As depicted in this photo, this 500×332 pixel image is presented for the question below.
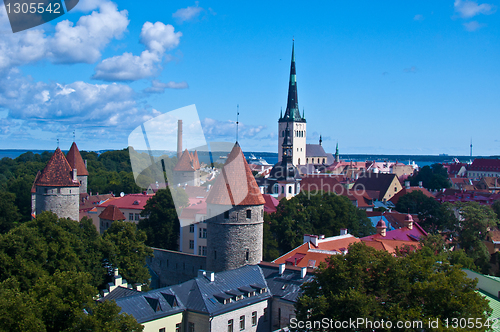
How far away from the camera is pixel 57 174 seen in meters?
37.0

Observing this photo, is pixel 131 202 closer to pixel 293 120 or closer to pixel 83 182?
pixel 83 182

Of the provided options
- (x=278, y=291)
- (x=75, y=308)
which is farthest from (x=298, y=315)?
(x=75, y=308)

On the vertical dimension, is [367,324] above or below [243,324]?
above

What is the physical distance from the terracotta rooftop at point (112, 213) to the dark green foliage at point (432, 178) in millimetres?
64477

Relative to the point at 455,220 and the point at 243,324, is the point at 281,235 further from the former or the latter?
the point at 455,220

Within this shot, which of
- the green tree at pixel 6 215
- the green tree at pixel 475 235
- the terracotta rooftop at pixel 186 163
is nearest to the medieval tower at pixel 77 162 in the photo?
the green tree at pixel 6 215

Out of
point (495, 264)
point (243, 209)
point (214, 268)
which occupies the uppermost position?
point (243, 209)

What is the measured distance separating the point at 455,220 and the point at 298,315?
30.1 meters

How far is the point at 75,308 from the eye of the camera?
14906mm

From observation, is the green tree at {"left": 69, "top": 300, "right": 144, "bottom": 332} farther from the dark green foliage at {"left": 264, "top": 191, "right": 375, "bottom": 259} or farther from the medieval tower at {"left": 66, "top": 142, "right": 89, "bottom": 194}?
the medieval tower at {"left": 66, "top": 142, "right": 89, "bottom": 194}

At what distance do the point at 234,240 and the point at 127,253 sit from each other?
20.4 feet

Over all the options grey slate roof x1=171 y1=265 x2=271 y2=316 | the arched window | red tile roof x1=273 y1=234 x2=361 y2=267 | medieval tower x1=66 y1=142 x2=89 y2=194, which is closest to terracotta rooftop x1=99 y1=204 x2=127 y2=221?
medieval tower x1=66 y1=142 x2=89 y2=194

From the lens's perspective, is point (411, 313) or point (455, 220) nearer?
point (411, 313)

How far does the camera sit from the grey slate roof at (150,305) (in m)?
18.9
